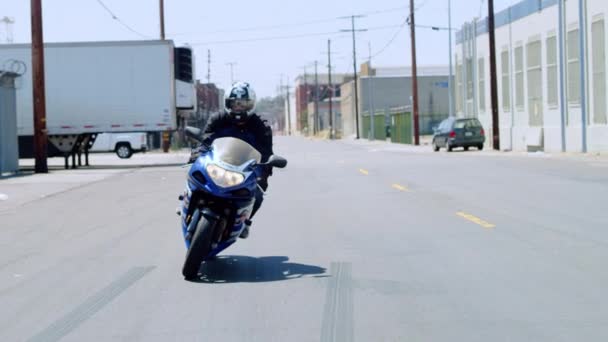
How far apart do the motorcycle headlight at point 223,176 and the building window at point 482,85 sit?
151 ft

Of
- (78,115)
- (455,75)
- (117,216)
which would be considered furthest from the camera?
(455,75)

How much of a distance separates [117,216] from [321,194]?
468 cm

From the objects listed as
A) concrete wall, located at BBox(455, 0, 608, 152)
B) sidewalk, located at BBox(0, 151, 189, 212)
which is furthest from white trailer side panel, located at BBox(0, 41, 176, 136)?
concrete wall, located at BBox(455, 0, 608, 152)

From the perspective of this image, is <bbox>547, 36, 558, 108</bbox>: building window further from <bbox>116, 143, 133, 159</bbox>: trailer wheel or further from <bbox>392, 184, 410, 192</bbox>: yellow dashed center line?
<bbox>392, 184, 410, 192</bbox>: yellow dashed center line

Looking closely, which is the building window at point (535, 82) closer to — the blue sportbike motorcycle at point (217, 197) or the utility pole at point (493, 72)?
the utility pole at point (493, 72)

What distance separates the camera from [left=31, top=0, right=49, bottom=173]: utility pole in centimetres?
3153

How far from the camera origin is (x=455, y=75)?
6025 cm

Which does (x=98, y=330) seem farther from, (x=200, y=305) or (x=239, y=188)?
(x=239, y=188)

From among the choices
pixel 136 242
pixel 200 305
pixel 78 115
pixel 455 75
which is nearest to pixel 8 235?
pixel 136 242

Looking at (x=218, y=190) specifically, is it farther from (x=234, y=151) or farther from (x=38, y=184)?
(x=38, y=184)

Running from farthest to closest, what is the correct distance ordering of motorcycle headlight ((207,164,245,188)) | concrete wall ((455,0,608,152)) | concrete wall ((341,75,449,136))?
concrete wall ((341,75,449,136))
concrete wall ((455,0,608,152))
motorcycle headlight ((207,164,245,188))

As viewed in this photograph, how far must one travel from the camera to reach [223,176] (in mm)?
8531

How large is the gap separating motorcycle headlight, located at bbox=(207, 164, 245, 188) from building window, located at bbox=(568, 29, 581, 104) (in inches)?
1219

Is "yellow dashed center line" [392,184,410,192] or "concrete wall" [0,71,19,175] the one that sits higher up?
"concrete wall" [0,71,19,175]
